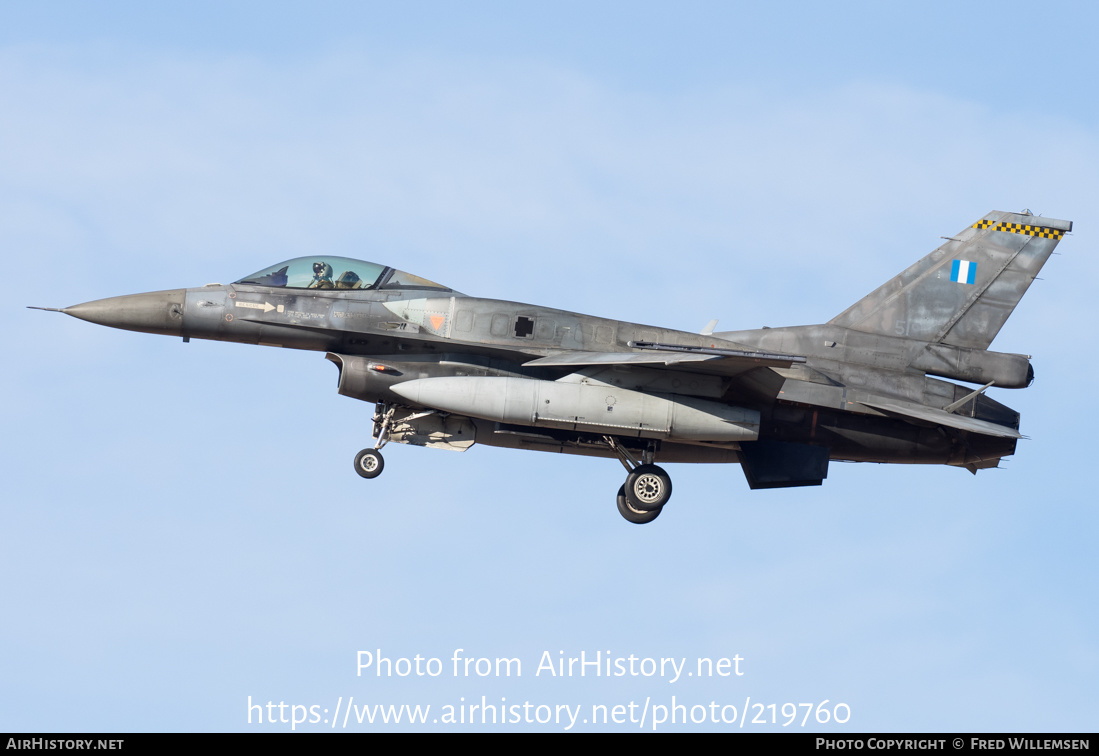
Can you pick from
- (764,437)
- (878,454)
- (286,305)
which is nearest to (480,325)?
(286,305)

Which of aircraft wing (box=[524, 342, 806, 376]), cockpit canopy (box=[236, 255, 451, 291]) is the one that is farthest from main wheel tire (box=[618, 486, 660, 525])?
cockpit canopy (box=[236, 255, 451, 291])

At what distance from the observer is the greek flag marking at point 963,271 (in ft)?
77.2

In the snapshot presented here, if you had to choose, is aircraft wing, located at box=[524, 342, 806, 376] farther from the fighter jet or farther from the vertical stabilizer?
the vertical stabilizer

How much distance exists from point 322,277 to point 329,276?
11 cm

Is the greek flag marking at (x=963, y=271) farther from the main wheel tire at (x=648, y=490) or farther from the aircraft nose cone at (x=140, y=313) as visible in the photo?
the aircraft nose cone at (x=140, y=313)

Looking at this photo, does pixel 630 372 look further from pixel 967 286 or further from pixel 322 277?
pixel 967 286

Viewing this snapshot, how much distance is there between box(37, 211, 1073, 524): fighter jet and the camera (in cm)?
2102

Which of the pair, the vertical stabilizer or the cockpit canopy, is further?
the vertical stabilizer

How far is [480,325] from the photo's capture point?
21672 mm

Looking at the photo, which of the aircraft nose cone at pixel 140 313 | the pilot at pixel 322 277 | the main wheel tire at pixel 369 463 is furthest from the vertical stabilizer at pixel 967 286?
the aircraft nose cone at pixel 140 313

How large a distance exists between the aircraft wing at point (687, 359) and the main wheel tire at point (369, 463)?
2732 mm
